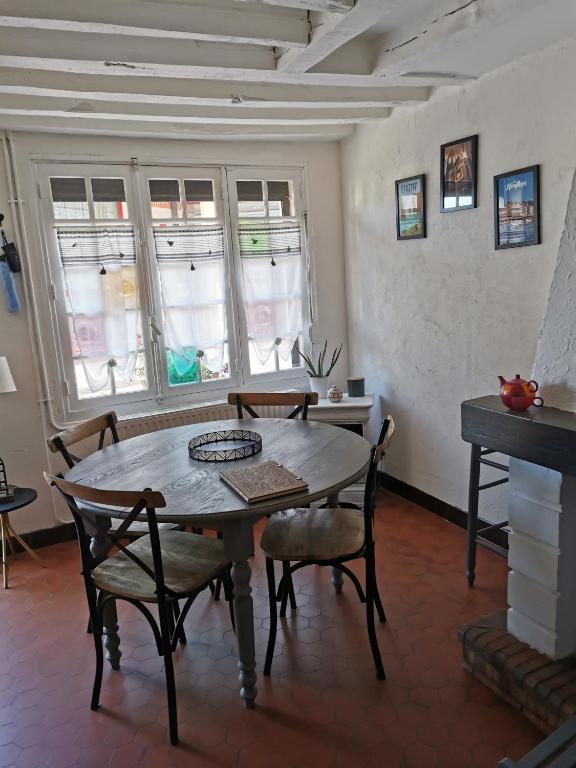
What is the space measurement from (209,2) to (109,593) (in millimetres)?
2315

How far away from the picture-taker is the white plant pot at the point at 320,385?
14.2 feet

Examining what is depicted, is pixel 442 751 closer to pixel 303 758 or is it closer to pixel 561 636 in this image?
pixel 303 758

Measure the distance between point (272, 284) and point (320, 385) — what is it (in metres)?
0.86

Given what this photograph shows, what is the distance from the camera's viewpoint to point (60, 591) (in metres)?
3.24

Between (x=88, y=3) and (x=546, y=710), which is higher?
(x=88, y=3)

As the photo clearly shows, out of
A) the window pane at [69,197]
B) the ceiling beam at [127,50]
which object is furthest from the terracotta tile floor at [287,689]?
the ceiling beam at [127,50]

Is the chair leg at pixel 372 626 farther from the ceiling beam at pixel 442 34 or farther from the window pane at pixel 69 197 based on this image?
the window pane at pixel 69 197

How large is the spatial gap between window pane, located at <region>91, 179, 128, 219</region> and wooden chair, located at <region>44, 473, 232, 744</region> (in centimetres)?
219

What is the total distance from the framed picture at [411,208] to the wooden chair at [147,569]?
237 centimetres

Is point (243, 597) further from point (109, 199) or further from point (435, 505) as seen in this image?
point (109, 199)

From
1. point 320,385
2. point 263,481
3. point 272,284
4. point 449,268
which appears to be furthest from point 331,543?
point 272,284

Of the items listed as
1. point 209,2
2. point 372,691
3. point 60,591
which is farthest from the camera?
point 60,591

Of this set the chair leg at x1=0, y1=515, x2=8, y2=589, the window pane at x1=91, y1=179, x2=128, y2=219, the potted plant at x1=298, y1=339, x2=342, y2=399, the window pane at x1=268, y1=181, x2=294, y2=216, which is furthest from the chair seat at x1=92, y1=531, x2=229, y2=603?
the window pane at x1=268, y1=181, x2=294, y2=216

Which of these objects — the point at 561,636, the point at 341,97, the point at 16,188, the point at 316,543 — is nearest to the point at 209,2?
the point at 341,97
